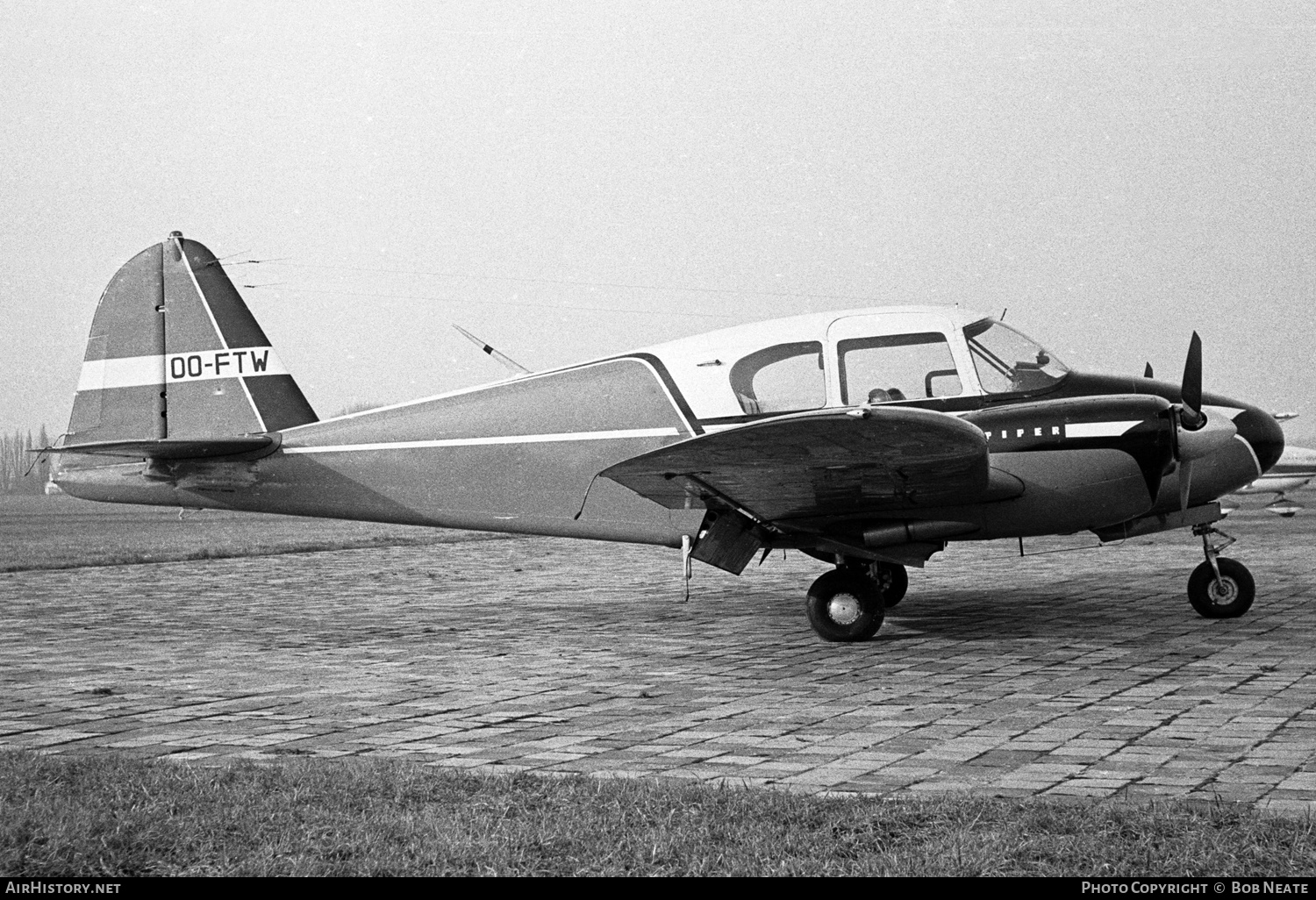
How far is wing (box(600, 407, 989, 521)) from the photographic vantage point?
7461 millimetres

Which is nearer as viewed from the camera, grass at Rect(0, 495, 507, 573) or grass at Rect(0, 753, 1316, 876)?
Result: grass at Rect(0, 753, 1316, 876)

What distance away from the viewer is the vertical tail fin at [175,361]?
11.0 metres

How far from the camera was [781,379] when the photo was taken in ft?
30.4

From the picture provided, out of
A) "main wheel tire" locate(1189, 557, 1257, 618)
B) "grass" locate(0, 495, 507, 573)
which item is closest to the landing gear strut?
"main wheel tire" locate(1189, 557, 1257, 618)

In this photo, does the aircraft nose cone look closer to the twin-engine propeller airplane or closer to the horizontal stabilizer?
the twin-engine propeller airplane

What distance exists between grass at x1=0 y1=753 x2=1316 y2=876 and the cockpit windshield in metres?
5.50

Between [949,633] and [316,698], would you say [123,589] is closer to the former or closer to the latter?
[316,698]

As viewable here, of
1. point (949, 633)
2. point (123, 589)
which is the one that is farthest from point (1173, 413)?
point (123, 589)

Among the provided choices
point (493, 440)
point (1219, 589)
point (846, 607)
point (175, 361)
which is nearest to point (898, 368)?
point (846, 607)

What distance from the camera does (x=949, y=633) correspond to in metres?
8.91

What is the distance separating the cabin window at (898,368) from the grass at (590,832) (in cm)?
529

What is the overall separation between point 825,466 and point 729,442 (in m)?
0.86
